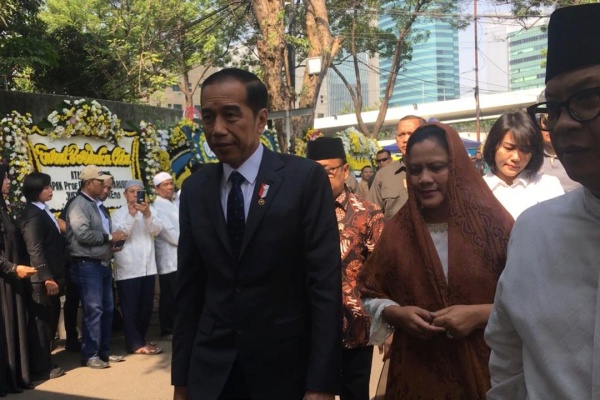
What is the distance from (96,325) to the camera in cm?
742

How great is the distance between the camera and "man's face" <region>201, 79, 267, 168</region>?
2.73 metres

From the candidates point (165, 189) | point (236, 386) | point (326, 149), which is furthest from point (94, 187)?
point (236, 386)

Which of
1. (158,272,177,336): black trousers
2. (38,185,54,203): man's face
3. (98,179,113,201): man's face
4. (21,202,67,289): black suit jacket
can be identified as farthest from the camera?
(158,272,177,336): black trousers

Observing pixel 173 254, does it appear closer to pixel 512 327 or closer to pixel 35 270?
pixel 35 270

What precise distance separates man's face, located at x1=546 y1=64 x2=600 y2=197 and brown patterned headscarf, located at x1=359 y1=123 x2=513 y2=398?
53.4 inches

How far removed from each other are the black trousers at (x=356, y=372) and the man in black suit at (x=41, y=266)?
4018 mm

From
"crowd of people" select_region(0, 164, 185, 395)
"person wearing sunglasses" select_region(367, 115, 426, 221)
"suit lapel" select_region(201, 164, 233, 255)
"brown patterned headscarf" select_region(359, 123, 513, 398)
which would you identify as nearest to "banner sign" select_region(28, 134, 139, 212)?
"crowd of people" select_region(0, 164, 185, 395)

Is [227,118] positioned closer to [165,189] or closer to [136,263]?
[136,263]

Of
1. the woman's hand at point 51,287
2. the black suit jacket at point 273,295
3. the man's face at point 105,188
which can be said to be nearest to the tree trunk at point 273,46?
the man's face at point 105,188

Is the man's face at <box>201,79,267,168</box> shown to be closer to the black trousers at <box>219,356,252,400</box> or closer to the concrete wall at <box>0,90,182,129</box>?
the black trousers at <box>219,356,252,400</box>

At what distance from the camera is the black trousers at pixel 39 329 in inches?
272

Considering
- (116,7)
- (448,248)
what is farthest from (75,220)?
(116,7)

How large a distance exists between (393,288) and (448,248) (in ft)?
1.09

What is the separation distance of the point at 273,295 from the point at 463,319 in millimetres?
722
